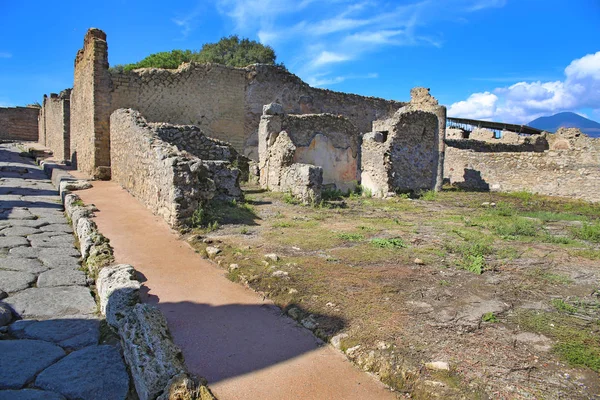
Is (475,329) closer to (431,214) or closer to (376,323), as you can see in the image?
(376,323)

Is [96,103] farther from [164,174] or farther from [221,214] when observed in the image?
[221,214]

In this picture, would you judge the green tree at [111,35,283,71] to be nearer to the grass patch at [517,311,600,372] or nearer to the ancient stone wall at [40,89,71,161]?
the ancient stone wall at [40,89,71,161]

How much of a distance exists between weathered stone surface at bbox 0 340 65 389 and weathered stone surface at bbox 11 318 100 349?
0.35 feet

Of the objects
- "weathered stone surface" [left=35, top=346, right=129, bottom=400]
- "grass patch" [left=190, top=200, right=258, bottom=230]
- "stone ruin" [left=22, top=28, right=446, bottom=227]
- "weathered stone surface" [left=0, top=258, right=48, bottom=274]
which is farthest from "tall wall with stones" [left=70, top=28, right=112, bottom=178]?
"weathered stone surface" [left=35, top=346, right=129, bottom=400]

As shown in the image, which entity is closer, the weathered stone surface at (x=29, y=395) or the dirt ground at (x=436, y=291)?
the weathered stone surface at (x=29, y=395)

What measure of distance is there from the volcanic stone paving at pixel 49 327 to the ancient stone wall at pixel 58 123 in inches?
546

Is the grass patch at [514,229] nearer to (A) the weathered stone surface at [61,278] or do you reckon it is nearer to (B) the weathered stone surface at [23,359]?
(A) the weathered stone surface at [61,278]

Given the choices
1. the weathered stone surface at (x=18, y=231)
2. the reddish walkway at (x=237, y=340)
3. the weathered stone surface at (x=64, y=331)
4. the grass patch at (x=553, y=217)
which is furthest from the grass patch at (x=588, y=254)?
the weathered stone surface at (x=18, y=231)

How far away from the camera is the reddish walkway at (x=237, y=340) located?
8.24ft

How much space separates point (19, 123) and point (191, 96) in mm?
26087

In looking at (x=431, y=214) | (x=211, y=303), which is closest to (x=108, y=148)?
(x=431, y=214)

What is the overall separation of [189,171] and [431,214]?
576 cm

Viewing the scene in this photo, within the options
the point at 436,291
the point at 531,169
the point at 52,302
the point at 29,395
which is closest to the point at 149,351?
the point at 29,395

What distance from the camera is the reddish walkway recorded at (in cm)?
251
